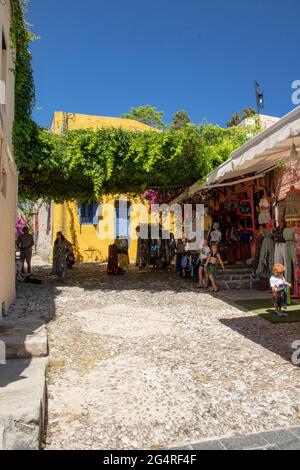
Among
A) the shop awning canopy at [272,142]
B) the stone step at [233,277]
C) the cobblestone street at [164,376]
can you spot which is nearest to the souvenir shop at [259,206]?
the shop awning canopy at [272,142]

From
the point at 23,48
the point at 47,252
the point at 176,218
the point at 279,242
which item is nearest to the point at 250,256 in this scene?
the point at 279,242

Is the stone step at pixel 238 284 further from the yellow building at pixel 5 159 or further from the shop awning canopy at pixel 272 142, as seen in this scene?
the yellow building at pixel 5 159

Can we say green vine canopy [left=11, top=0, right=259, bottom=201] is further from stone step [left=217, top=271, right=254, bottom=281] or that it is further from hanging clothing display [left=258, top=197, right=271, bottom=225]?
stone step [left=217, top=271, right=254, bottom=281]

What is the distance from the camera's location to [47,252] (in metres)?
21.0

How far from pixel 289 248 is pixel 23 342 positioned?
19.9ft

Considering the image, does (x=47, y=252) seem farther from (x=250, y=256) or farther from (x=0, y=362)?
(x=0, y=362)

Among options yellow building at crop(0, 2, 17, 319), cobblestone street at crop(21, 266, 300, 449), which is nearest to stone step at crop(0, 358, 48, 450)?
cobblestone street at crop(21, 266, 300, 449)

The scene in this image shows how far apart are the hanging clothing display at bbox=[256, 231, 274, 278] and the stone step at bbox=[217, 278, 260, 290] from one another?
859 mm

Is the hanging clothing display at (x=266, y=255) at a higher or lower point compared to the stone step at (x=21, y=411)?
higher

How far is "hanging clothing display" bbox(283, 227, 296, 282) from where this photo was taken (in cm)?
812

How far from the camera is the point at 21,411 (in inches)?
99.6

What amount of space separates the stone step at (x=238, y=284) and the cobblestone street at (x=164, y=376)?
7.71 ft

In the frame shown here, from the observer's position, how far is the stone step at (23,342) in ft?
13.1

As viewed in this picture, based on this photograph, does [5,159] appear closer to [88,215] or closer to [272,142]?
[272,142]
